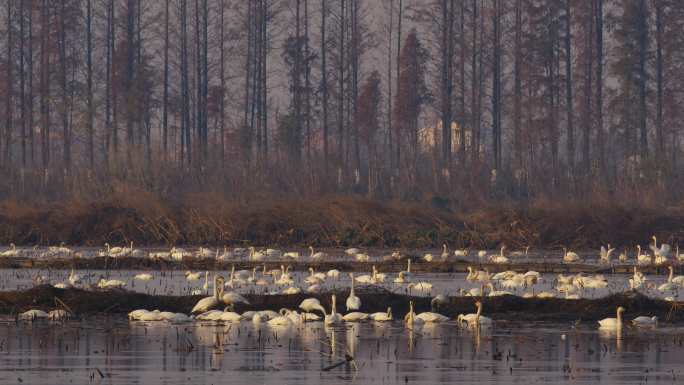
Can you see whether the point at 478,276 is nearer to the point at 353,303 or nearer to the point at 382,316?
the point at 353,303

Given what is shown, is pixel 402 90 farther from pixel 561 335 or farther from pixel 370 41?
pixel 561 335

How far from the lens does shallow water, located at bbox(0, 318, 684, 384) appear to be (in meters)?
20.2

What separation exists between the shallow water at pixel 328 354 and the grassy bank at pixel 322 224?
846 inches

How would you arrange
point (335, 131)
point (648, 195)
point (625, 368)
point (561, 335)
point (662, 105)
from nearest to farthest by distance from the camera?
1. point (625, 368)
2. point (561, 335)
3. point (648, 195)
4. point (662, 105)
5. point (335, 131)

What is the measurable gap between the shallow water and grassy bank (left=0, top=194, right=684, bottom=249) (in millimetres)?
21498

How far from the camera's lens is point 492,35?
238 feet

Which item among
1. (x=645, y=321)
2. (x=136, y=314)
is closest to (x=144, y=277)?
(x=136, y=314)

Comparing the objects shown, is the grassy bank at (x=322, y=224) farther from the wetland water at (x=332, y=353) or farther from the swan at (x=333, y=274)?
the wetland water at (x=332, y=353)

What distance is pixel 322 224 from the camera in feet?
161

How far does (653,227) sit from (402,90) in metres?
25.1

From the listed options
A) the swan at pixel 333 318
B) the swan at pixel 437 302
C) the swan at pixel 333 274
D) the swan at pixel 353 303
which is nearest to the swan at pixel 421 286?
the swan at pixel 333 274

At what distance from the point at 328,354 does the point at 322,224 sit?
26951 mm

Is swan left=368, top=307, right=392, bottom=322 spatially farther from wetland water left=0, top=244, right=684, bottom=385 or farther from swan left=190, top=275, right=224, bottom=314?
swan left=190, top=275, right=224, bottom=314

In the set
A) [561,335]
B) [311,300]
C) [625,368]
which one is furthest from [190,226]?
[625,368]
